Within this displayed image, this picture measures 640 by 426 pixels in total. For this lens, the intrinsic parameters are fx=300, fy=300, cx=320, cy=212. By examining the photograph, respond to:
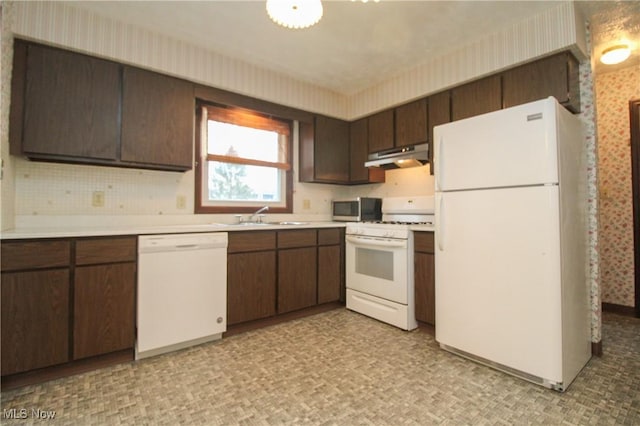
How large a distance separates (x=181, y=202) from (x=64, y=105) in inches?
41.7

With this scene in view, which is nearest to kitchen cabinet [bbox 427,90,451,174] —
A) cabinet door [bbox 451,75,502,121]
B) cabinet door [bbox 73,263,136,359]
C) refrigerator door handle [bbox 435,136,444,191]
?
cabinet door [bbox 451,75,502,121]

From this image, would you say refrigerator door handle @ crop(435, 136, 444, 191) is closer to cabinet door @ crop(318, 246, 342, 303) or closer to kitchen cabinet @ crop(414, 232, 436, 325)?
kitchen cabinet @ crop(414, 232, 436, 325)

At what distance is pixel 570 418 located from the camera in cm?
146

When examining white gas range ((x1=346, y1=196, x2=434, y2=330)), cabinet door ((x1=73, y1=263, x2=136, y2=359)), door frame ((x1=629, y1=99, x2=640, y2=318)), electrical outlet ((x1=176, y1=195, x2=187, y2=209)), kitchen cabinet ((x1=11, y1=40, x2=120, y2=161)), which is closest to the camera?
cabinet door ((x1=73, y1=263, x2=136, y2=359))

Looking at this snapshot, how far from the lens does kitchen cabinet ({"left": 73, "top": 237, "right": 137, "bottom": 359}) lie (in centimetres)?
185

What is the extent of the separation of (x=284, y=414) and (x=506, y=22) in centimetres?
300

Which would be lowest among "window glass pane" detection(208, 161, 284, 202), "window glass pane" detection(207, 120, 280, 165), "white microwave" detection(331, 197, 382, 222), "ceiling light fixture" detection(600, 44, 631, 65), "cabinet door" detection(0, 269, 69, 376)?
"cabinet door" detection(0, 269, 69, 376)

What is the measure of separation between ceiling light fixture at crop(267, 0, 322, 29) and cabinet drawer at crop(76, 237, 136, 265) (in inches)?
65.1

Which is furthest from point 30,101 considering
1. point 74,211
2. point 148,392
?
point 148,392

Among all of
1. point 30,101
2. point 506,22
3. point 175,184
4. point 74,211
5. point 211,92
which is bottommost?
point 74,211

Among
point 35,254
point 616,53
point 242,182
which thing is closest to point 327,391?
point 35,254

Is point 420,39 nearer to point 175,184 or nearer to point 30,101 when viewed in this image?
point 175,184

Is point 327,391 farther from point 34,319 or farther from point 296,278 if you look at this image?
point 34,319

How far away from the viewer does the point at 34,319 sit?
5.68ft
